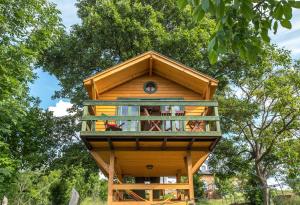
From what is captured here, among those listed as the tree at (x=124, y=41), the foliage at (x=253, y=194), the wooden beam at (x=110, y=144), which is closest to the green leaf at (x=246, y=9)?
the wooden beam at (x=110, y=144)

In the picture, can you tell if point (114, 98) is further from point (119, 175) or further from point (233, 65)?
point (233, 65)

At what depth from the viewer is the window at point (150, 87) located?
14.8 meters

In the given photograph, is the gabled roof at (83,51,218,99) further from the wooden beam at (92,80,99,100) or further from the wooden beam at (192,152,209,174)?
the wooden beam at (192,152,209,174)

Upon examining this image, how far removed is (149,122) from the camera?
44.2 feet

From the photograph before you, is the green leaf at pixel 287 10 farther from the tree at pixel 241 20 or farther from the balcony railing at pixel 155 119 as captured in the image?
the balcony railing at pixel 155 119

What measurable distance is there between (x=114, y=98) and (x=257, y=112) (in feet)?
38.0

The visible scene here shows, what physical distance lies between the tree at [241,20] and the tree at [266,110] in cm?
1742

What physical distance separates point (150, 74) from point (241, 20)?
11559mm

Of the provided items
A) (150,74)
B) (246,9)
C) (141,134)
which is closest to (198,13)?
(246,9)

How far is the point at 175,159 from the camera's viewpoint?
45.5 feet

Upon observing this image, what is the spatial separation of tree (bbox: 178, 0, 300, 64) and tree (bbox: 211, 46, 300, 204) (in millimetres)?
17416

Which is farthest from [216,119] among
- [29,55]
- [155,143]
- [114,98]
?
[29,55]

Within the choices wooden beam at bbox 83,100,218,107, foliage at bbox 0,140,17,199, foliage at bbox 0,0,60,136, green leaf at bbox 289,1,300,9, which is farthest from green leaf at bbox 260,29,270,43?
foliage at bbox 0,140,17,199

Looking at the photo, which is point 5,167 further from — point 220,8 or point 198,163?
point 220,8
